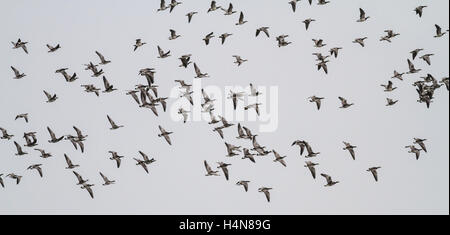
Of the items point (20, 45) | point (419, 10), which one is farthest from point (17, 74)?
point (419, 10)

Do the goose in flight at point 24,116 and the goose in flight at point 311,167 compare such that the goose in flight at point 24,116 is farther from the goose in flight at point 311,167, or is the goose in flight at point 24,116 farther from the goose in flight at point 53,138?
the goose in flight at point 311,167

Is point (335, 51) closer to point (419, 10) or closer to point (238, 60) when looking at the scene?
Result: point (419, 10)

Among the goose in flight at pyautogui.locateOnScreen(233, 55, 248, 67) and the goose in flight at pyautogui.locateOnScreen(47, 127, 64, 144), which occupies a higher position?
the goose in flight at pyautogui.locateOnScreen(233, 55, 248, 67)

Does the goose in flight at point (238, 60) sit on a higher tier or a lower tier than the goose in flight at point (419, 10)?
lower

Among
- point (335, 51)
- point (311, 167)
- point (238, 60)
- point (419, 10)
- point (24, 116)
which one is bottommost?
point (311, 167)

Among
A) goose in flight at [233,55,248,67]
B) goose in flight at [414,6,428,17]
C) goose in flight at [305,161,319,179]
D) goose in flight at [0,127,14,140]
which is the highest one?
goose in flight at [414,6,428,17]

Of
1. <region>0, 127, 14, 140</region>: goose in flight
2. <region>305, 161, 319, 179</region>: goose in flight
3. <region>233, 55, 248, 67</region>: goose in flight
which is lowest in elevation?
<region>305, 161, 319, 179</region>: goose in flight

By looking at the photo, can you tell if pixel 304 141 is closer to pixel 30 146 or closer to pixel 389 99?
pixel 389 99

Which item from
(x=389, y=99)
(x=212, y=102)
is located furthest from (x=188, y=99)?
(x=389, y=99)

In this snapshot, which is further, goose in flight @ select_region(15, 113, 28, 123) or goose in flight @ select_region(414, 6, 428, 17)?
goose in flight @ select_region(15, 113, 28, 123)

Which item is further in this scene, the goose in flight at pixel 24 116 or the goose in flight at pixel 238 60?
the goose in flight at pixel 24 116

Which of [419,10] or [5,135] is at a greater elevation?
[419,10]

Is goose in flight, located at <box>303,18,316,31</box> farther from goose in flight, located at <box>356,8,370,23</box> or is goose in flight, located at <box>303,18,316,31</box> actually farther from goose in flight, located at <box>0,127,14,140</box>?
goose in flight, located at <box>0,127,14,140</box>

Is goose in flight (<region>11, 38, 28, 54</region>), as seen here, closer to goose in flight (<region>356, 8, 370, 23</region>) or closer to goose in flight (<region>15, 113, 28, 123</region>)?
goose in flight (<region>15, 113, 28, 123</region>)
